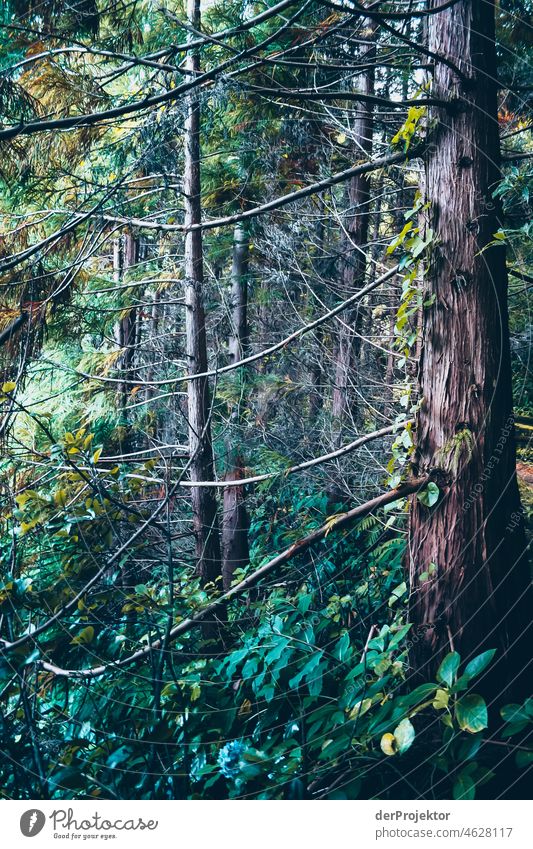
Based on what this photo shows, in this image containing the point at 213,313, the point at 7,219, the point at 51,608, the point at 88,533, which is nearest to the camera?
the point at 51,608

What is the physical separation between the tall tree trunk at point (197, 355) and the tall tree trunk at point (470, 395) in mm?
2138

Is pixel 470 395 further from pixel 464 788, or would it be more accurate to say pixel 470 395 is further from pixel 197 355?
pixel 197 355

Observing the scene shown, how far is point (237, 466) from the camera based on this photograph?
4.68 m

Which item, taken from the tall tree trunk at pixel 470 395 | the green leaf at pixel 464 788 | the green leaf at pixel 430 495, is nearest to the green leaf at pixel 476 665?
the tall tree trunk at pixel 470 395

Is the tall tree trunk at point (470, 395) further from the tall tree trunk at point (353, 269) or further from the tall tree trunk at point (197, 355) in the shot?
the tall tree trunk at point (197, 355)

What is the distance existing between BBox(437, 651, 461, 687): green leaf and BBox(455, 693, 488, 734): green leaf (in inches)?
2.8

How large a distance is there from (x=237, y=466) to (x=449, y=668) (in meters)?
3.05

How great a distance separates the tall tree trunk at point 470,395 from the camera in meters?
1.92

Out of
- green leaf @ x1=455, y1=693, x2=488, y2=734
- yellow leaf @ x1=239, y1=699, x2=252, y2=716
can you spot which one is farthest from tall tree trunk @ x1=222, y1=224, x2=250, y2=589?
green leaf @ x1=455, y1=693, x2=488, y2=734

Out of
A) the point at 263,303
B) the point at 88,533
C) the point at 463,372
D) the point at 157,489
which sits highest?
the point at 263,303

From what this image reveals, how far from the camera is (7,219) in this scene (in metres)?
3.75

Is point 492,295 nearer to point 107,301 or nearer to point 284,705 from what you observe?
point 284,705

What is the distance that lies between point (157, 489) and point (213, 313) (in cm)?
250
